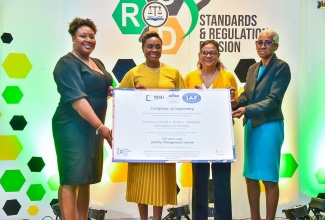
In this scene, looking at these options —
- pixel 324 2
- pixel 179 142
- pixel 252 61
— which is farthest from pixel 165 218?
pixel 324 2

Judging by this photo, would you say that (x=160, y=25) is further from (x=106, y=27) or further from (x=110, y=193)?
(x=110, y=193)

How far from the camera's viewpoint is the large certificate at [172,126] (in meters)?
2.72

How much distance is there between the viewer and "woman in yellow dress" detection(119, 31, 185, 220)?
291cm

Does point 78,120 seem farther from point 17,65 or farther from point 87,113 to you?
point 17,65

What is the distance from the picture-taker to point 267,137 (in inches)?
120

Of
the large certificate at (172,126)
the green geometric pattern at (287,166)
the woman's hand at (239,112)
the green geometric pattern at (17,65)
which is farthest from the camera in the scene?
the green geometric pattern at (287,166)

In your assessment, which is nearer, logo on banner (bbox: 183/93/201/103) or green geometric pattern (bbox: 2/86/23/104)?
logo on banner (bbox: 183/93/201/103)

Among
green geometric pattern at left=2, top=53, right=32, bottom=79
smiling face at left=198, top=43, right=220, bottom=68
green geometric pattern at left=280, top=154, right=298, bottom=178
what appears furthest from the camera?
green geometric pattern at left=280, top=154, right=298, bottom=178

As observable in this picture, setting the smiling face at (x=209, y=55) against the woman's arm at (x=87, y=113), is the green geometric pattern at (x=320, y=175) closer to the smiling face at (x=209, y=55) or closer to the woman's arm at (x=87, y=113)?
the smiling face at (x=209, y=55)

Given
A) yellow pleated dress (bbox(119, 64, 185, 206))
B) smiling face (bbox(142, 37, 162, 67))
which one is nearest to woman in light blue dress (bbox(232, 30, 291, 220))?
yellow pleated dress (bbox(119, 64, 185, 206))

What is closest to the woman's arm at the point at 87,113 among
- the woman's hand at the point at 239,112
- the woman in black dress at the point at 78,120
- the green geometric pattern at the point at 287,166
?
the woman in black dress at the point at 78,120

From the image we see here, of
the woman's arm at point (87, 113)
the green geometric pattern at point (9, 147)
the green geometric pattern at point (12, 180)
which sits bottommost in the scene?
the green geometric pattern at point (12, 180)

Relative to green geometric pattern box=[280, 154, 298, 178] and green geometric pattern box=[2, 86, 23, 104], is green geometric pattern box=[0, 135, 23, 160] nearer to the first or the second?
green geometric pattern box=[2, 86, 23, 104]

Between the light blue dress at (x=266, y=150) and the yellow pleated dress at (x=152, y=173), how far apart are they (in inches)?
25.4
